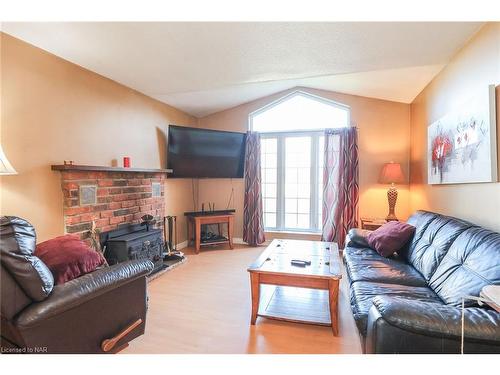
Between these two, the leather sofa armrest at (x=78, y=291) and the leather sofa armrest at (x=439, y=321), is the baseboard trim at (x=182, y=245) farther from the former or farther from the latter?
the leather sofa armrest at (x=439, y=321)

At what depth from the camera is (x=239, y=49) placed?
2.41m

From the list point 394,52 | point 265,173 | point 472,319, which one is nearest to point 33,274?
point 472,319

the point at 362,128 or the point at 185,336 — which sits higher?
the point at 362,128

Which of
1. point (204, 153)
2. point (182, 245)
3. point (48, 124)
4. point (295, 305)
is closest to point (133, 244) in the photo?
point (48, 124)

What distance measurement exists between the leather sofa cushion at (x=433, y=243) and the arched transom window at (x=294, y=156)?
2.22 m

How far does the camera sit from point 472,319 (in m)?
1.12

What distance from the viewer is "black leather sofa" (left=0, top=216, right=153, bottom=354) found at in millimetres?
1262

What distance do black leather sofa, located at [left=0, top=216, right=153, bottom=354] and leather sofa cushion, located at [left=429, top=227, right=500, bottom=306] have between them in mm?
2044

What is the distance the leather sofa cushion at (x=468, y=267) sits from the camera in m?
1.53

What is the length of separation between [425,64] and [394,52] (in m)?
0.57

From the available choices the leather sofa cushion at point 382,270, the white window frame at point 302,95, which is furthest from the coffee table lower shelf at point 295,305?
the white window frame at point 302,95

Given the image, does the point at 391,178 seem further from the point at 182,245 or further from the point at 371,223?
the point at 182,245

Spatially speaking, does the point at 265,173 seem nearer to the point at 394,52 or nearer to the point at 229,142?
the point at 229,142

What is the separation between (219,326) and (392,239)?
6.15ft
